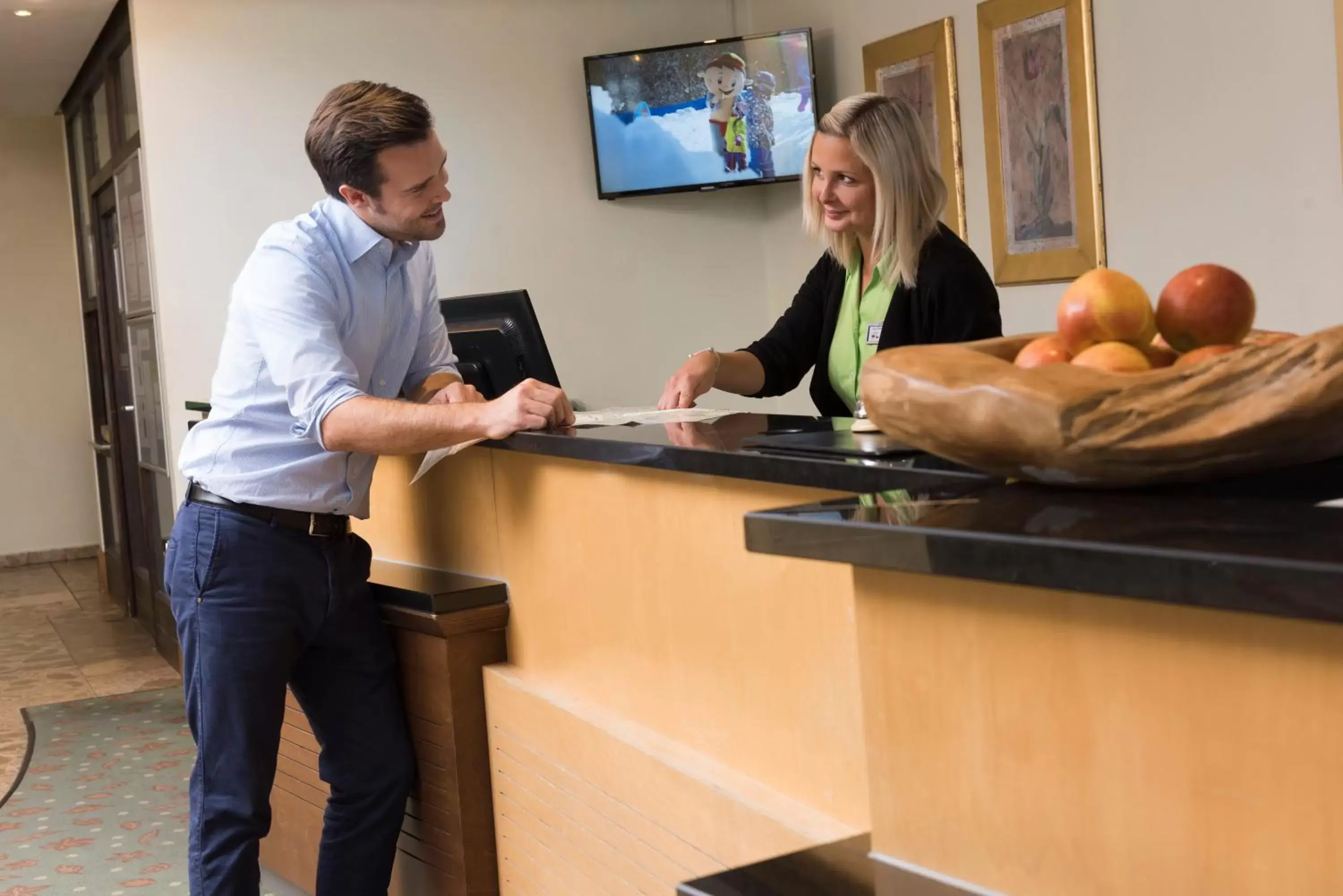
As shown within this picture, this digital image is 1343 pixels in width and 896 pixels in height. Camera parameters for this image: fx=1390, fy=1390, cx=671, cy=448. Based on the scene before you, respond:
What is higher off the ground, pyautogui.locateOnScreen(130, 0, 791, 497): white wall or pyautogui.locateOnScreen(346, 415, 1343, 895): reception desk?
pyautogui.locateOnScreen(130, 0, 791, 497): white wall

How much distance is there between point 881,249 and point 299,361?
115 centimetres

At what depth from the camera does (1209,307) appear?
119 centimetres

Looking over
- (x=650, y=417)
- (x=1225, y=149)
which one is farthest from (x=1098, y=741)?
(x=1225, y=149)

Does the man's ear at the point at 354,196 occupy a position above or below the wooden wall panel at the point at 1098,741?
above

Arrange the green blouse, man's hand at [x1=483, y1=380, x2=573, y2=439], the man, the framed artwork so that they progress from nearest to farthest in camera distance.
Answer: man's hand at [x1=483, y1=380, x2=573, y2=439] < the man < the green blouse < the framed artwork

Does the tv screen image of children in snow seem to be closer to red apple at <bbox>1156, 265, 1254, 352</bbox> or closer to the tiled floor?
the tiled floor

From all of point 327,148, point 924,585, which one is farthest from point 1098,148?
point 924,585

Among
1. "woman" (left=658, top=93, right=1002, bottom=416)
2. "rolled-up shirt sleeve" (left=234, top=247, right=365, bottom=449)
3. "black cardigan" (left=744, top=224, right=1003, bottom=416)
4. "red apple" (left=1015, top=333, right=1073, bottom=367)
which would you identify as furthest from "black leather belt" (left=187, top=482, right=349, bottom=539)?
"red apple" (left=1015, top=333, right=1073, bottom=367)

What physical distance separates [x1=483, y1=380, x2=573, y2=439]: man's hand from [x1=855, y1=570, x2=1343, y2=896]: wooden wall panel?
1056 mm

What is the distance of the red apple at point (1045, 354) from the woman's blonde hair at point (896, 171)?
4.61 feet

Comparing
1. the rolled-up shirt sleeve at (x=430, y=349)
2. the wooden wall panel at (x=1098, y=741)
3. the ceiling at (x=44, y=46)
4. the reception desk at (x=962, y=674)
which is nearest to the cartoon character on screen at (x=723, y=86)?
the ceiling at (x=44, y=46)

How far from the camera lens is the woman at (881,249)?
103 inches

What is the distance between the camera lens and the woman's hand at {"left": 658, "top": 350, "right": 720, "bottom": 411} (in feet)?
8.64

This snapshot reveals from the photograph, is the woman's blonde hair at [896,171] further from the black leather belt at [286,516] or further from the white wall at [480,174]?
the white wall at [480,174]
